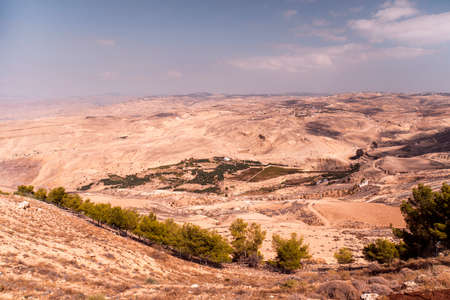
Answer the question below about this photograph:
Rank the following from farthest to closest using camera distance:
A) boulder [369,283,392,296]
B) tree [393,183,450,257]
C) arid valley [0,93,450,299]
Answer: arid valley [0,93,450,299], tree [393,183,450,257], boulder [369,283,392,296]

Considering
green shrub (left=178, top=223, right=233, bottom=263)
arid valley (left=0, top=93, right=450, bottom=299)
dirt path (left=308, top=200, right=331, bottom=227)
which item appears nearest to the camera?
green shrub (left=178, top=223, right=233, bottom=263)

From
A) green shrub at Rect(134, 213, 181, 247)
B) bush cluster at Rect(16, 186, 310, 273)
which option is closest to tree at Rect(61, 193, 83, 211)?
bush cluster at Rect(16, 186, 310, 273)

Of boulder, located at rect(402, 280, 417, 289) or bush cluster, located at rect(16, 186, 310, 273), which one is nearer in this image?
boulder, located at rect(402, 280, 417, 289)

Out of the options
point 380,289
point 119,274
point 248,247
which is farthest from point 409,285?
point 248,247

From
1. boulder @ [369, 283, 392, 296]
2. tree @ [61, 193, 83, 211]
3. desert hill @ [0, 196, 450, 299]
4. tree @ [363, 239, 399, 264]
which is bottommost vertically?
tree @ [61, 193, 83, 211]

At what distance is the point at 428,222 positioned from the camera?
21.6 meters

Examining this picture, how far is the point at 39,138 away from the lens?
157500 mm

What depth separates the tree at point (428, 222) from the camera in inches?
792

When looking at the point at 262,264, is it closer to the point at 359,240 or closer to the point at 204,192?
the point at 359,240

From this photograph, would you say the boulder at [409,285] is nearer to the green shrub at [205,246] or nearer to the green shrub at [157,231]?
the green shrub at [205,246]

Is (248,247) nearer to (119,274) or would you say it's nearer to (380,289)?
(119,274)

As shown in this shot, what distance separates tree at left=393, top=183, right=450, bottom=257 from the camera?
20105mm

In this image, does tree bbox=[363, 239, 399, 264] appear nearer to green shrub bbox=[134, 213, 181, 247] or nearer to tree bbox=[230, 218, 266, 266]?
tree bbox=[230, 218, 266, 266]

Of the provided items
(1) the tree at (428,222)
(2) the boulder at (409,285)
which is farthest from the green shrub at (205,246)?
(2) the boulder at (409,285)
